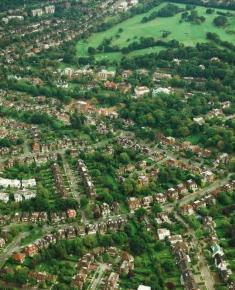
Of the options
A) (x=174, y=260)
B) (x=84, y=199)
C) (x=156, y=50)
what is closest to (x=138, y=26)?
(x=156, y=50)

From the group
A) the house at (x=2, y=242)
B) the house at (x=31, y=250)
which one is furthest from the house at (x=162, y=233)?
the house at (x=2, y=242)

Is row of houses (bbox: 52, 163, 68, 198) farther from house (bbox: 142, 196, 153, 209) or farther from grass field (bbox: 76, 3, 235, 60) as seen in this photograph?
grass field (bbox: 76, 3, 235, 60)

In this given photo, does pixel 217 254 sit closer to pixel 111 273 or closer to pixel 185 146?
pixel 111 273

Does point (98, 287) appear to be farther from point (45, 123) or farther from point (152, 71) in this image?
point (152, 71)

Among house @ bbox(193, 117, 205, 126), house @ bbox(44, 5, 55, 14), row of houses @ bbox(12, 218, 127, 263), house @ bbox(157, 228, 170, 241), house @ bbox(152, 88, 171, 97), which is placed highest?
house @ bbox(157, 228, 170, 241)

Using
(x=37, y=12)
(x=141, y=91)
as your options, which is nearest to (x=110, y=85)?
(x=141, y=91)

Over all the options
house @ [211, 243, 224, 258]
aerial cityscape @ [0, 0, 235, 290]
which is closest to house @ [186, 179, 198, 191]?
aerial cityscape @ [0, 0, 235, 290]
